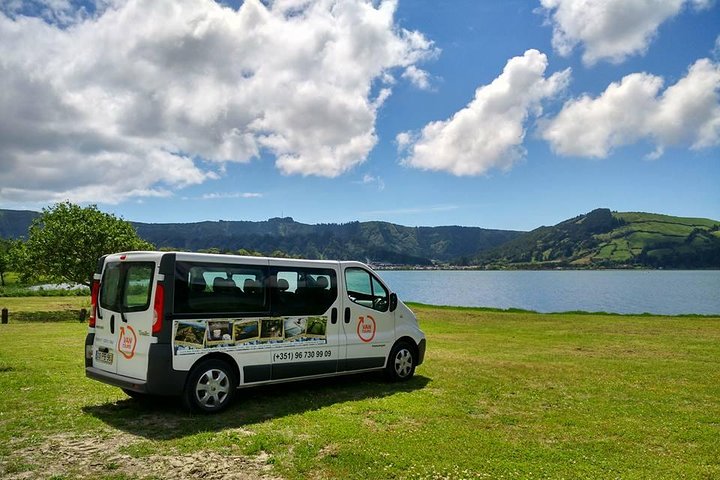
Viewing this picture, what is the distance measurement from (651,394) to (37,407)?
12608 millimetres

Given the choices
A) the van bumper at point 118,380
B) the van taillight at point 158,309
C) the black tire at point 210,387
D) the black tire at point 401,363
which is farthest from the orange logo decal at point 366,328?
the van bumper at point 118,380

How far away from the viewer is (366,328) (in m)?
12.0

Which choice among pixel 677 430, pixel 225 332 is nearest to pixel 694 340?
pixel 677 430

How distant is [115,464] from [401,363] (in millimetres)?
7399

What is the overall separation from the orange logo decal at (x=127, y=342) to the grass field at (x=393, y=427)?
1.10 meters

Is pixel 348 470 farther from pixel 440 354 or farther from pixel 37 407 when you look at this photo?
pixel 440 354

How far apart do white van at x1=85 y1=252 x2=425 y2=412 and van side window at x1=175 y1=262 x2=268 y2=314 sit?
Result: 18 mm

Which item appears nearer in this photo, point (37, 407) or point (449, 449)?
point (449, 449)

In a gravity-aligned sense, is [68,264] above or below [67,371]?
above

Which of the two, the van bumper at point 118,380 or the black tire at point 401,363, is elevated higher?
the van bumper at point 118,380

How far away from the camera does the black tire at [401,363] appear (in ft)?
41.1

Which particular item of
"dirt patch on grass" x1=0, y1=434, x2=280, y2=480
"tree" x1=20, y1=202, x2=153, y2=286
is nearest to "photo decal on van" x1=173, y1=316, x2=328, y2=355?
"dirt patch on grass" x1=0, y1=434, x2=280, y2=480

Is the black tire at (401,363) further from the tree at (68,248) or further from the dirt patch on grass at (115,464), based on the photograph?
the tree at (68,248)

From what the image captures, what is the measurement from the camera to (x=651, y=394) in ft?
37.6
